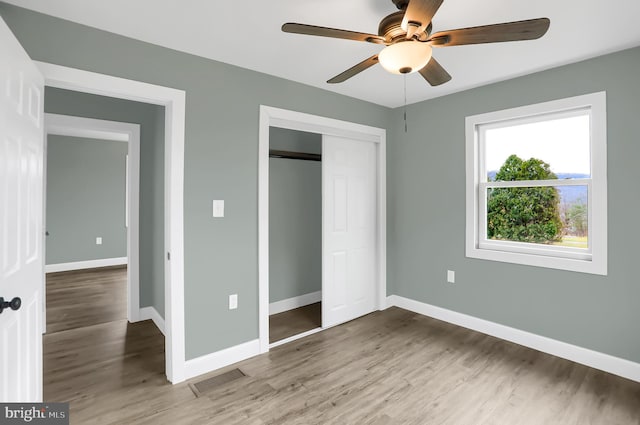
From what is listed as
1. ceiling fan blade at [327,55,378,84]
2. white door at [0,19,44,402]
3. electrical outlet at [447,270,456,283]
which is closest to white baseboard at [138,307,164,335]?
white door at [0,19,44,402]

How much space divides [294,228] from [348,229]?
77cm

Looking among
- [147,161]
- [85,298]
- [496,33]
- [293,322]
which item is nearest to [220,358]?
[293,322]

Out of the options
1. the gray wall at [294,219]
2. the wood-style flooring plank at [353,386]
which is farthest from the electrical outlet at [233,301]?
the gray wall at [294,219]

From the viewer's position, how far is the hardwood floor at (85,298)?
3701 millimetres

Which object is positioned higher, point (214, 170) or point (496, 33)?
point (496, 33)

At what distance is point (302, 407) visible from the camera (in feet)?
7.18

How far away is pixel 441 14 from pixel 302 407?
261 cm

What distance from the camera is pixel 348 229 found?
369 centimetres

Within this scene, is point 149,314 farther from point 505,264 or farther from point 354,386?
point 505,264

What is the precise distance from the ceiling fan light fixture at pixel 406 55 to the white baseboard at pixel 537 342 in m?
2.71

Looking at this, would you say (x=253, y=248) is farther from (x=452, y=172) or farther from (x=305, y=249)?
(x=452, y=172)

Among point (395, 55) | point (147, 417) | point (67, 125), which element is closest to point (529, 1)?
point (395, 55)

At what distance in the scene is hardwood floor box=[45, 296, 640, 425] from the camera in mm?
2094

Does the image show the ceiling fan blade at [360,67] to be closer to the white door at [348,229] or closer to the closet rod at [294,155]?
the white door at [348,229]
